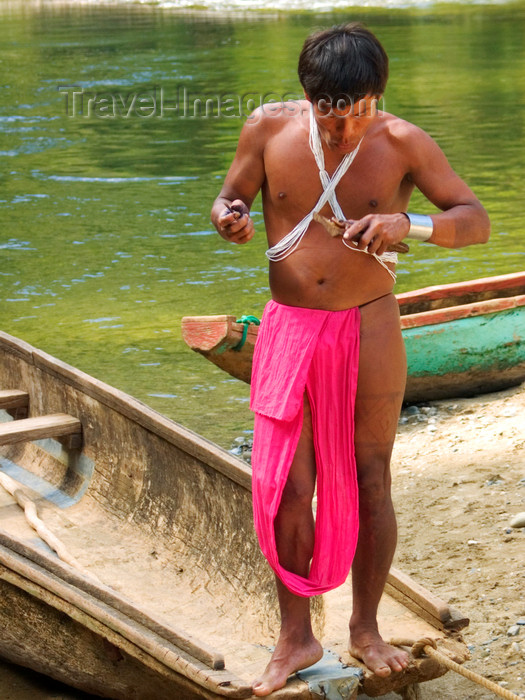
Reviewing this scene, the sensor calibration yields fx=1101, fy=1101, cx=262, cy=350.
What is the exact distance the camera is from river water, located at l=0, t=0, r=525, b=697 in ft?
28.2

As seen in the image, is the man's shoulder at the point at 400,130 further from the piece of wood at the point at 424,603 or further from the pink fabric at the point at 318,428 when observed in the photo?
the piece of wood at the point at 424,603

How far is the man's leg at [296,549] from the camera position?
2.93m

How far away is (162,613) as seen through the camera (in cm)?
Result: 389

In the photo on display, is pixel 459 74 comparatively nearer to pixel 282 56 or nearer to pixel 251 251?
pixel 282 56

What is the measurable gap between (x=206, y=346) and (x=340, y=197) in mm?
2966

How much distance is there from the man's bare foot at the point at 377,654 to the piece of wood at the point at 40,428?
7.14 feet

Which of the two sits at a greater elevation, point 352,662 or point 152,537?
point 352,662

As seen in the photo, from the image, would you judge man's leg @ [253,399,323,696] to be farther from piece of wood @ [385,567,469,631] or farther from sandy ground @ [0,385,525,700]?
sandy ground @ [0,385,525,700]

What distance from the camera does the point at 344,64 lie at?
2684 mm

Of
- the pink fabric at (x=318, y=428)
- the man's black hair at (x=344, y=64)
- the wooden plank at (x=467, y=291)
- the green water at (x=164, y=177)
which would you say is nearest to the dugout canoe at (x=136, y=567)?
the pink fabric at (x=318, y=428)

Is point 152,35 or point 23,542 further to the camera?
point 152,35

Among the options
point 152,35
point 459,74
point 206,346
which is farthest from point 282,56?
point 206,346

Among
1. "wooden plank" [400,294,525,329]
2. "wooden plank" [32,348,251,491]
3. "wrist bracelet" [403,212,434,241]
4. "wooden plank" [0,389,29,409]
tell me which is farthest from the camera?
"wooden plank" [400,294,525,329]

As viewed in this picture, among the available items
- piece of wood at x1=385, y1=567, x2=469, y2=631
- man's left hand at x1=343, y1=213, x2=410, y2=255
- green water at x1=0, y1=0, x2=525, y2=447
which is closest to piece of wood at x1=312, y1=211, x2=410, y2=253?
man's left hand at x1=343, y1=213, x2=410, y2=255
